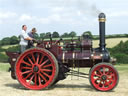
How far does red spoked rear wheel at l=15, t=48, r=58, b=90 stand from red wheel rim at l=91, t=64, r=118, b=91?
1.27 metres

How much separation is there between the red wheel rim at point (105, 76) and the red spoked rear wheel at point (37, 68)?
1.27m

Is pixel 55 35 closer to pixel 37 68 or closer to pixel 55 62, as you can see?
pixel 55 62

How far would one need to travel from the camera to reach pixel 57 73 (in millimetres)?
9305

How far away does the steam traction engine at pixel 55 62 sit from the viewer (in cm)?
928

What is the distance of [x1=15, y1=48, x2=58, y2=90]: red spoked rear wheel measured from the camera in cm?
931

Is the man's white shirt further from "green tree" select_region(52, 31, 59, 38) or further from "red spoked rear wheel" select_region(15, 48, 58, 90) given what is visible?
"green tree" select_region(52, 31, 59, 38)

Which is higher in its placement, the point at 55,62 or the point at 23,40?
the point at 23,40

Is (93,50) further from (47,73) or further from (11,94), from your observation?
(11,94)

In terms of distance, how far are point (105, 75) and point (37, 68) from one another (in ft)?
7.21

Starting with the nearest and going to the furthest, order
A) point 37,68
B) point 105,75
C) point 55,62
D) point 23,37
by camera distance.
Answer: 1. point 105,75
2. point 55,62
3. point 37,68
4. point 23,37

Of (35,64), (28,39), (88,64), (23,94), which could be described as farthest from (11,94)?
(88,64)

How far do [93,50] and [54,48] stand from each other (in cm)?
133

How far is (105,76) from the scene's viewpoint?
913 centimetres

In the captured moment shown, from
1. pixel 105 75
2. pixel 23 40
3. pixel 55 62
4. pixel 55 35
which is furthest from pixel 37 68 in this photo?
pixel 105 75
